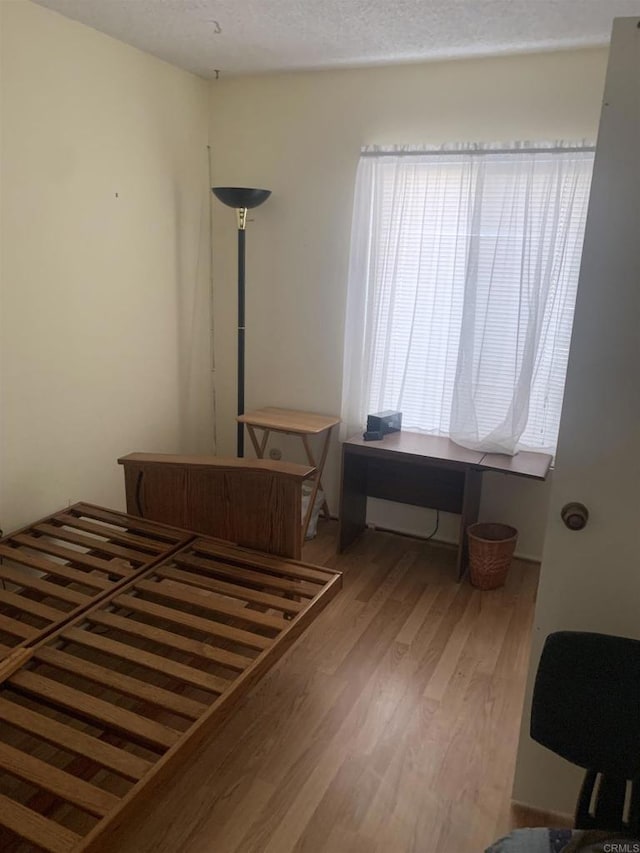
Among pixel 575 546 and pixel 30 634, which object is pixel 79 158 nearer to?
pixel 30 634

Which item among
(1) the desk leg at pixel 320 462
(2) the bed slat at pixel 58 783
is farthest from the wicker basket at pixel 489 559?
(2) the bed slat at pixel 58 783

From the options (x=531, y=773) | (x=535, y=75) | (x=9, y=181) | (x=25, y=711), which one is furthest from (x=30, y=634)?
(x=535, y=75)

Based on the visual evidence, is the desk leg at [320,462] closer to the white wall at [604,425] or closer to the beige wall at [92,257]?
the beige wall at [92,257]

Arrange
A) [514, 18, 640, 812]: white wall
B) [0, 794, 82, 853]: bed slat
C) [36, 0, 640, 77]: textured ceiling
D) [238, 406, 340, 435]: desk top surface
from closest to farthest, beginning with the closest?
[0, 794, 82, 853]: bed slat, [514, 18, 640, 812]: white wall, [36, 0, 640, 77]: textured ceiling, [238, 406, 340, 435]: desk top surface

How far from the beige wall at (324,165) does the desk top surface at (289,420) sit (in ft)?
0.41

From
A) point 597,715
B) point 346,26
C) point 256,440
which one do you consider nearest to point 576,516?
point 597,715

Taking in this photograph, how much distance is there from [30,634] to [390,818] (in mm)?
1193

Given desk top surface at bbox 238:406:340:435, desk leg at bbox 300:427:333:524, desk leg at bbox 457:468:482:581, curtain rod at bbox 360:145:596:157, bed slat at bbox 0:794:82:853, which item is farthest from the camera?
desk leg at bbox 300:427:333:524

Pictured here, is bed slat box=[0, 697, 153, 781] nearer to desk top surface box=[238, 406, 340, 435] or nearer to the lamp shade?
desk top surface box=[238, 406, 340, 435]

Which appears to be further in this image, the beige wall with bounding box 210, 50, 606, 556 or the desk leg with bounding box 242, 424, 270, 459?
the desk leg with bounding box 242, 424, 270, 459

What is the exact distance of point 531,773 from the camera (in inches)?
70.0

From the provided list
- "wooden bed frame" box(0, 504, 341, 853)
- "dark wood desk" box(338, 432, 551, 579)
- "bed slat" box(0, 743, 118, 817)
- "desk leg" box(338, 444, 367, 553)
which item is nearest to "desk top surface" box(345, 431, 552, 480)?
"dark wood desk" box(338, 432, 551, 579)

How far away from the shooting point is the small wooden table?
3.39 m

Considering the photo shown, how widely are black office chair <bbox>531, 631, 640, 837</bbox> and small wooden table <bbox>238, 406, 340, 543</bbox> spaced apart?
6.79 ft
